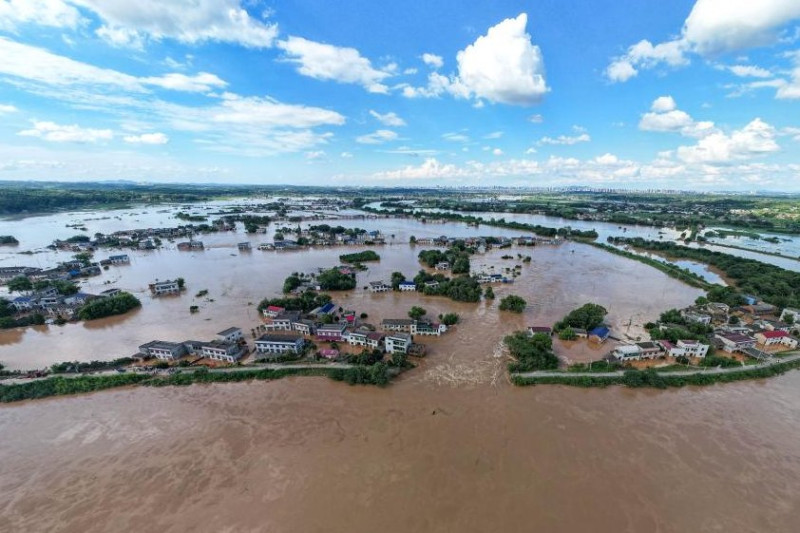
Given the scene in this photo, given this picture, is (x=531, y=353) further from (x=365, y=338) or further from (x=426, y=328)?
(x=365, y=338)

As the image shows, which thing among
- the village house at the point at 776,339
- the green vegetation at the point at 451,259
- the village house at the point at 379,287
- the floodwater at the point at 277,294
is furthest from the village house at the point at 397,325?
the village house at the point at 776,339

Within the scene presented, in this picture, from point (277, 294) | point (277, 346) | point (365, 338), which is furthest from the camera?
point (277, 294)

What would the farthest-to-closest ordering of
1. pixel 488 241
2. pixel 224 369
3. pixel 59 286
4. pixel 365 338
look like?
pixel 488 241 < pixel 59 286 < pixel 365 338 < pixel 224 369

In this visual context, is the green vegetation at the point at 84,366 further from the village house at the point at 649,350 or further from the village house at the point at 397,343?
the village house at the point at 649,350

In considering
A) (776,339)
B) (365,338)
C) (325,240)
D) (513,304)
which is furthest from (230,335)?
(325,240)

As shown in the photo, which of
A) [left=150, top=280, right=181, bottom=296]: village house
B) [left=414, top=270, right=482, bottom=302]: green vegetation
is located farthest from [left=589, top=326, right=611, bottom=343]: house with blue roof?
[left=150, top=280, right=181, bottom=296]: village house

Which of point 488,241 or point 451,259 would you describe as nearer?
point 451,259

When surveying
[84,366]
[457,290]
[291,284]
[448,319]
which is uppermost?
[457,290]

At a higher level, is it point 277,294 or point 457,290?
point 457,290
